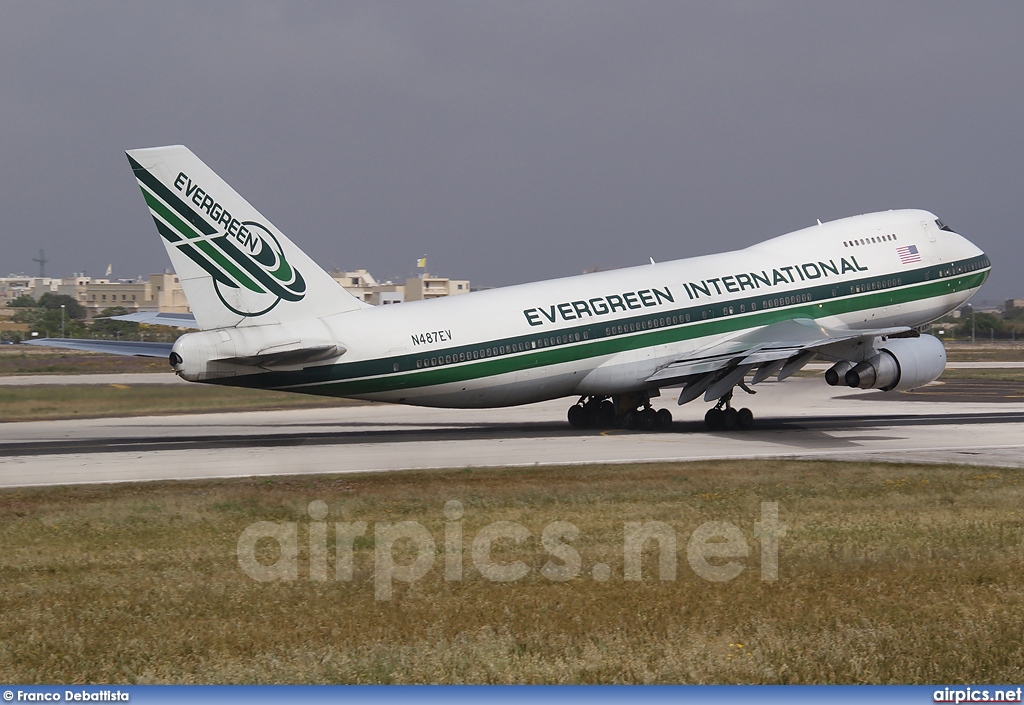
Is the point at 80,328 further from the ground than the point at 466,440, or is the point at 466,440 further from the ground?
the point at 80,328

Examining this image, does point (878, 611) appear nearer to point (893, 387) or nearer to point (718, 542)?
point (718, 542)

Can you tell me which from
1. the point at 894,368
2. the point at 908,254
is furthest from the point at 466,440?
the point at 908,254

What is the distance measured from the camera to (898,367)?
35094 millimetres

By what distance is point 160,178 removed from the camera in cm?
3091

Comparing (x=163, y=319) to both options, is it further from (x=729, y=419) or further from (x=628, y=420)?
(x=729, y=419)

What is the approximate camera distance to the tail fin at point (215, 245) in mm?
31016

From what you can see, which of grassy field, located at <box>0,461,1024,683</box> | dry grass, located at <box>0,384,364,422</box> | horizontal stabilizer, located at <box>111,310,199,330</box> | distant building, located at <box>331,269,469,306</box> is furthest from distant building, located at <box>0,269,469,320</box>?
grassy field, located at <box>0,461,1024,683</box>

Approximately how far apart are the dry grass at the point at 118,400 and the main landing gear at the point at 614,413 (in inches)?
413

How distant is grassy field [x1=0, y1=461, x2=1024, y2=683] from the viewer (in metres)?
10.5

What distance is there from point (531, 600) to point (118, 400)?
30.8m

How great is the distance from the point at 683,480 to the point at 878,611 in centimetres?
1215

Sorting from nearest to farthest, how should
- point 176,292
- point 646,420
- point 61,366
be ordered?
point 646,420, point 61,366, point 176,292

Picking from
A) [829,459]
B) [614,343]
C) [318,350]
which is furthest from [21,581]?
[614,343]

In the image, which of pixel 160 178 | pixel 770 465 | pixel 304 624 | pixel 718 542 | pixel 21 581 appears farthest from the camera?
pixel 160 178
